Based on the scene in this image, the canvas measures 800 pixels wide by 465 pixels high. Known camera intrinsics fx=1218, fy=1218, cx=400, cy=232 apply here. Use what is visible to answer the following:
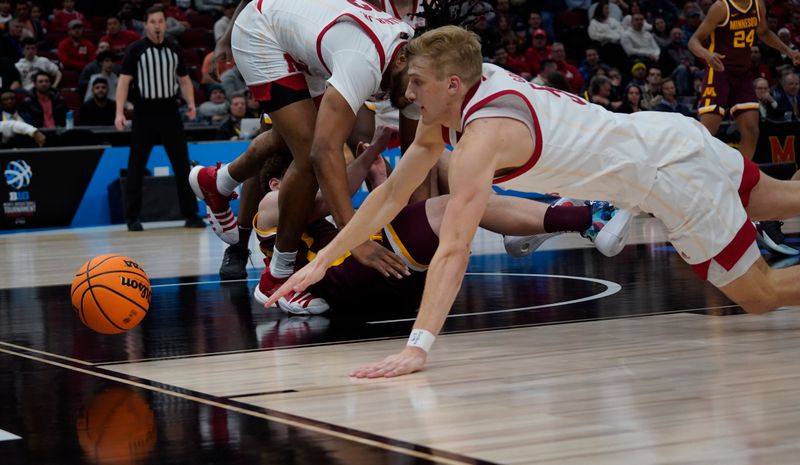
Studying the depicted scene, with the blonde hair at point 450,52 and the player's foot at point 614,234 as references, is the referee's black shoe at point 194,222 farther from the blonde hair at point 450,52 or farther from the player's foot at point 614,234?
the blonde hair at point 450,52

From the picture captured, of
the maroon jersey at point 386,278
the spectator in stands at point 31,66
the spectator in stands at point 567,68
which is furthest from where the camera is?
the spectator in stands at point 567,68

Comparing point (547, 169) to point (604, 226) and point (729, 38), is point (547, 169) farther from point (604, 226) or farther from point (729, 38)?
point (729, 38)

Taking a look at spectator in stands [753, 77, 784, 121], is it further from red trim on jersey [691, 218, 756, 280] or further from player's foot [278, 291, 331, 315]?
red trim on jersey [691, 218, 756, 280]

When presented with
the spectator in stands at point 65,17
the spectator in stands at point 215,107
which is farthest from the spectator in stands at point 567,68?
the spectator in stands at point 65,17

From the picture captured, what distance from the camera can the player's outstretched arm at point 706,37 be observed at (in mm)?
10156

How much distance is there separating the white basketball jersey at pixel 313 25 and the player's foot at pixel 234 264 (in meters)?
1.69

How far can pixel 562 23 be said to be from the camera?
62.7ft

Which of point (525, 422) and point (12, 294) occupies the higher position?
point (525, 422)

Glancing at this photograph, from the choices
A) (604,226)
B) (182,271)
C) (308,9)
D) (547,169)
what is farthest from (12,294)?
(547,169)

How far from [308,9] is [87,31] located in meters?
11.3

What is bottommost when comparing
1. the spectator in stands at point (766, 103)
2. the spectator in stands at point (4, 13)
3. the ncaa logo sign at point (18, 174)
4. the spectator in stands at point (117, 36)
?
the ncaa logo sign at point (18, 174)

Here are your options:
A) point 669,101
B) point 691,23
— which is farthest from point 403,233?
point 691,23

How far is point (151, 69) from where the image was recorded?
38.4ft

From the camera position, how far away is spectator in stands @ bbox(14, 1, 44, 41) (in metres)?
15.0
